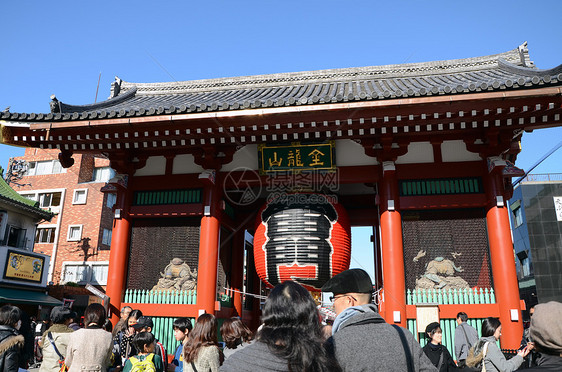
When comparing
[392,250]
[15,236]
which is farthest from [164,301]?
[15,236]

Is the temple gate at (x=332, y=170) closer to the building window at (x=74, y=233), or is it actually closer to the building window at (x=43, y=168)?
the building window at (x=74, y=233)

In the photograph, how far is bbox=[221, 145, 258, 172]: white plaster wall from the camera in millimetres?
9297

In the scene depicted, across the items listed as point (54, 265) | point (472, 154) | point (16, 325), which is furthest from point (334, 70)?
Answer: point (54, 265)

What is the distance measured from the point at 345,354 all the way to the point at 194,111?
647 cm

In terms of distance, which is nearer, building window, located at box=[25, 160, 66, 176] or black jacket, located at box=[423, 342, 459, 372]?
black jacket, located at box=[423, 342, 459, 372]

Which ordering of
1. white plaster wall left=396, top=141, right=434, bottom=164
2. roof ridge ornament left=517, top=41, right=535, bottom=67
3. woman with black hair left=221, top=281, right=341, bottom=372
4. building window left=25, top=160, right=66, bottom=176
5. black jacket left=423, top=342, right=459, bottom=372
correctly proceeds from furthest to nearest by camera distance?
1. building window left=25, top=160, right=66, bottom=176
2. roof ridge ornament left=517, top=41, right=535, bottom=67
3. white plaster wall left=396, top=141, right=434, bottom=164
4. black jacket left=423, top=342, right=459, bottom=372
5. woman with black hair left=221, top=281, right=341, bottom=372

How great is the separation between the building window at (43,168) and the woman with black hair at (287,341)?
1416 inches

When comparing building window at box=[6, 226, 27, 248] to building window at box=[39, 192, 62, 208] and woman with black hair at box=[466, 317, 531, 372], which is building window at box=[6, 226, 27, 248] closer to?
building window at box=[39, 192, 62, 208]

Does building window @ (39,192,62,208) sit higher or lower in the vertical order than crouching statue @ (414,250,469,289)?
higher

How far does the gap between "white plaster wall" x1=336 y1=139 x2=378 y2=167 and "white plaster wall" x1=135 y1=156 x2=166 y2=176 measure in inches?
163

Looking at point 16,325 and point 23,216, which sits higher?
point 23,216

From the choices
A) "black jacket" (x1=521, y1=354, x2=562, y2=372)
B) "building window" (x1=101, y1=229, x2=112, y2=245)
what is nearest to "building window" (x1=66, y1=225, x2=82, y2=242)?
"building window" (x1=101, y1=229, x2=112, y2=245)

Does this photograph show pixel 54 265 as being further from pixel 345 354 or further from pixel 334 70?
pixel 345 354

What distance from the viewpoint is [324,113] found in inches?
299
